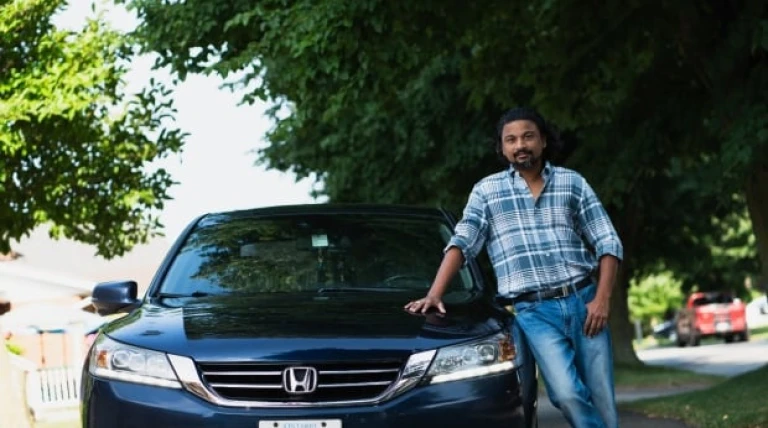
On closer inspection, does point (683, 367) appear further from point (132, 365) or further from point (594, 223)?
point (132, 365)

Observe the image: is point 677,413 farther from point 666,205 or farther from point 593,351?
point 666,205

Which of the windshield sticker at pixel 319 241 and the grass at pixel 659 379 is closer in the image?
the windshield sticker at pixel 319 241

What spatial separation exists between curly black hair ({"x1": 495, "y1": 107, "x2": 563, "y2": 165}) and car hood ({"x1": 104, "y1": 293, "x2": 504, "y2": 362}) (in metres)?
0.87

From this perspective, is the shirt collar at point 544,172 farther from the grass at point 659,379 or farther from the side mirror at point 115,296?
the grass at point 659,379

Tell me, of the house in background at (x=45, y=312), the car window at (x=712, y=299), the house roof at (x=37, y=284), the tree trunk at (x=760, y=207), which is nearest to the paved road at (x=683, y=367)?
the tree trunk at (x=760, y=207)

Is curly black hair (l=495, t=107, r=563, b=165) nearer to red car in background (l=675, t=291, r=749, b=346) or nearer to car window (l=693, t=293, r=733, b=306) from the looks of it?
red car in background (l=675, t=291, r=749, b=346)

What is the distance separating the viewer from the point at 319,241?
7234 mm

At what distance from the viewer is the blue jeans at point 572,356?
263 inches

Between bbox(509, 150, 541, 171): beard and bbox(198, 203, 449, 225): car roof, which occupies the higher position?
bbox(509, 150, 541, 171): beard

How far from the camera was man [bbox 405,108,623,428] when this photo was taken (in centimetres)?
671

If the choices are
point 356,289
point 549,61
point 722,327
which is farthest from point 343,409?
point 722,327

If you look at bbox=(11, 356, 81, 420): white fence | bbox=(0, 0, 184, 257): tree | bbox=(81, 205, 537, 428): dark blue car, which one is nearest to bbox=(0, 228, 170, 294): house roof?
bbox=(11, 356, 81, 420): white fence

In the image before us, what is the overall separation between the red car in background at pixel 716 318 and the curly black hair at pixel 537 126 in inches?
1899

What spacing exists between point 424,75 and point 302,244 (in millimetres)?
16374
